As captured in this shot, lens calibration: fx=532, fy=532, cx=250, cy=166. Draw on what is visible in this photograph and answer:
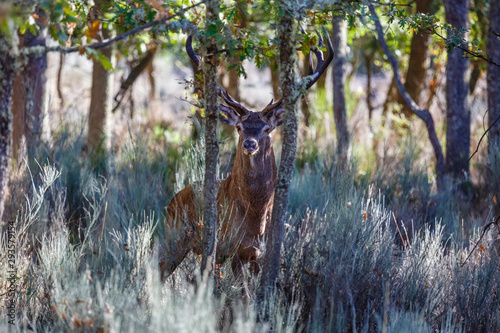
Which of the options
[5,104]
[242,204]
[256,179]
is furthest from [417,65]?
[5,104]

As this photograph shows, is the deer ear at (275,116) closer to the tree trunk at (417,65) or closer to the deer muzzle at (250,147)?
the deer muzzle at (250,147)

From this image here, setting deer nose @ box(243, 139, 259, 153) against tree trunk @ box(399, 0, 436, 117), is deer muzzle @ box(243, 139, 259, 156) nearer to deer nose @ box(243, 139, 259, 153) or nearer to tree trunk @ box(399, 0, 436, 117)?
deer nose @ box(243, 139, 259, 153)

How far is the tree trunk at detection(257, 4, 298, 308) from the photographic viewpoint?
13.2 feet

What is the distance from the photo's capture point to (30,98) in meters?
7.50

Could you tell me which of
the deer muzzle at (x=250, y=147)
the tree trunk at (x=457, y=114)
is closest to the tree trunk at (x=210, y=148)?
the deer muzzle at (x=250, y=147)

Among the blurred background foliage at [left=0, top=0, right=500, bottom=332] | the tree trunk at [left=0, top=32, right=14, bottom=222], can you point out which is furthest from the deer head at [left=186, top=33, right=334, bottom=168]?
the tree trunk at [left=0, top=32, right=14, bottom=222]

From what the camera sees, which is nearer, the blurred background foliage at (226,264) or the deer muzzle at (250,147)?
the blurred background foliage at (226,264)

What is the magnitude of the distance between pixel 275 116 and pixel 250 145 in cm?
81

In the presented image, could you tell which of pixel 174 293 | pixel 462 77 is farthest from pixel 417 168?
pixel 174 293

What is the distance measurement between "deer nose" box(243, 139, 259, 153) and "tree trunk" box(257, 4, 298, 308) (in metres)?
0.82

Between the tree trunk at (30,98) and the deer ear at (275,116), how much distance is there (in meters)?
3.43

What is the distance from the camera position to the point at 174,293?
404 cm

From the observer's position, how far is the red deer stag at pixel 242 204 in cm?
502

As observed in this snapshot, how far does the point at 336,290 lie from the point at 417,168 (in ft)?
15.8
